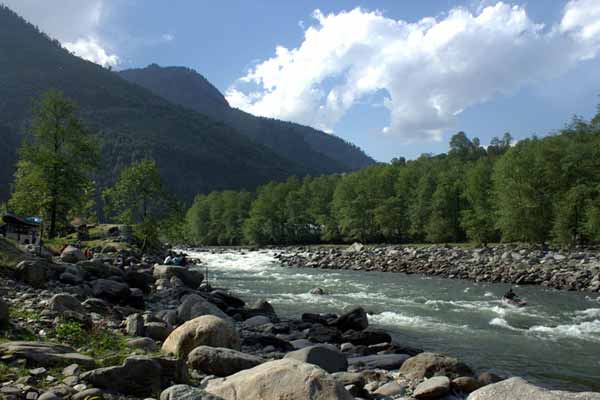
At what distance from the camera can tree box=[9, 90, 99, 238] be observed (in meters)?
32.8

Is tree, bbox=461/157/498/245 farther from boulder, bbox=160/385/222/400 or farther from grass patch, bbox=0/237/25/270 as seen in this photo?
boulder, bbox=160/385/222/400

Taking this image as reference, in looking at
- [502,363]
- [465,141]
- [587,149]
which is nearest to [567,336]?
[502,363]

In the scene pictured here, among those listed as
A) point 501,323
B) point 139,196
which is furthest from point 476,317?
point 139,196

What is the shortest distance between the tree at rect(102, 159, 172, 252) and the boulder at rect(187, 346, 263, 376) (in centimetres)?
2840

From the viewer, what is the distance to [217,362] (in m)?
8.18

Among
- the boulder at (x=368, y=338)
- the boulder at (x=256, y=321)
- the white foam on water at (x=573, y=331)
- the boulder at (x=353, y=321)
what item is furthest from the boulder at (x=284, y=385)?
the white foam on water at (x=573, y=331)

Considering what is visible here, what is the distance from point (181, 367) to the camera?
730cm

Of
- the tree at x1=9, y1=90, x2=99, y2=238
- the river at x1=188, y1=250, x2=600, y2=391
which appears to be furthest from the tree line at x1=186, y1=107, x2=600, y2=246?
the tree at x1=9, y1=90, x2=99, y2=238

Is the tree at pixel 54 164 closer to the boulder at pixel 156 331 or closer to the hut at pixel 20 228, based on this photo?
the hut at pixel 20 228

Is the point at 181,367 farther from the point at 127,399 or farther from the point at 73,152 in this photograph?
the point at 73,152

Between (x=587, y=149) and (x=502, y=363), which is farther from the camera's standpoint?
(x=587, y=149)

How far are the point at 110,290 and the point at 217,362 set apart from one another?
10088 mm

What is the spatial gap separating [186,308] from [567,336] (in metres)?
14.9

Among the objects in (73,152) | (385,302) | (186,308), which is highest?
(73,152)
